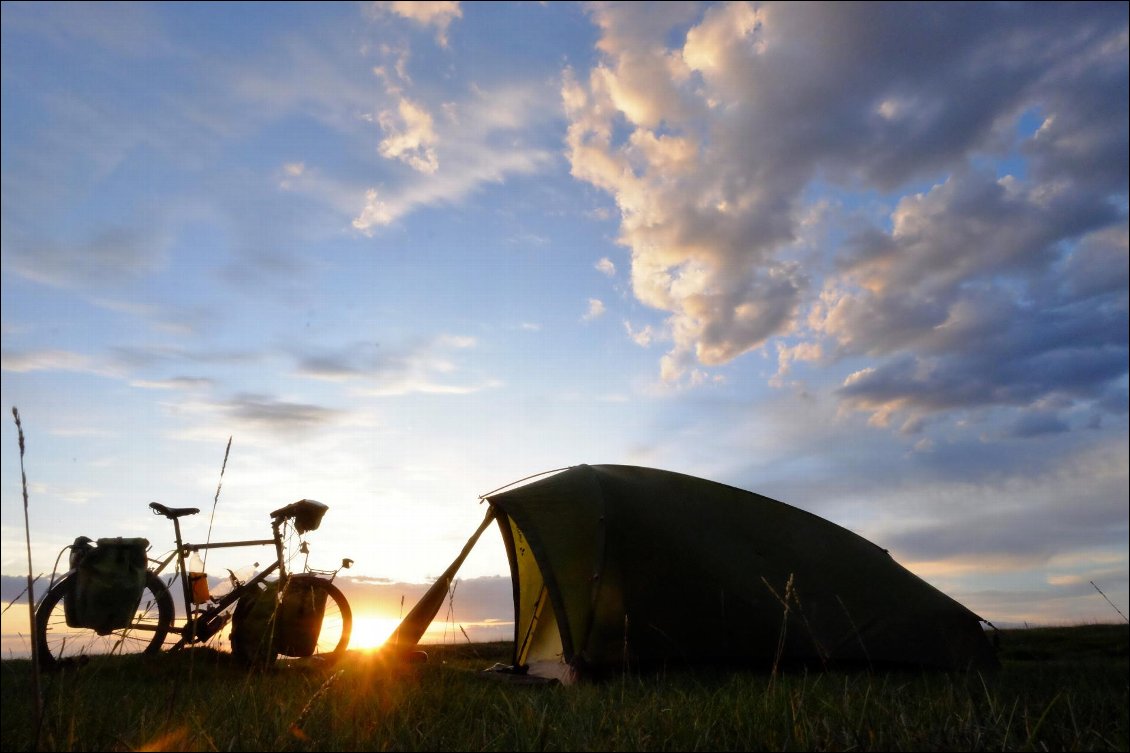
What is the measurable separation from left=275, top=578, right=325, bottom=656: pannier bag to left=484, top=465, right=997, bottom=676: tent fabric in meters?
2.24

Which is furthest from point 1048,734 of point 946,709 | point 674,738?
point 674,738

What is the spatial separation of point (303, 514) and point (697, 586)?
4.42m

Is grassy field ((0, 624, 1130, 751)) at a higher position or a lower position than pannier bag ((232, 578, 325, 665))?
lower

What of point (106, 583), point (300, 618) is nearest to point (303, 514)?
point (300, 618)

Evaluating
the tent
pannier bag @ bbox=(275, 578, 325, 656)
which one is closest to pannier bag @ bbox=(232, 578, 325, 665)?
pannier bag @ bbox=(275, 578, 325, 656)

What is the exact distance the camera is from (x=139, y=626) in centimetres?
848

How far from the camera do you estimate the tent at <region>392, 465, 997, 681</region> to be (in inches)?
309

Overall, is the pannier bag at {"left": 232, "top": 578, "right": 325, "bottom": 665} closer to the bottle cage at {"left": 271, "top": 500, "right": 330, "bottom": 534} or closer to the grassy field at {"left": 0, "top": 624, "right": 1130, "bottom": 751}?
the bottle cage at {"left": 271, "top": 500, "right": 330, "bottom": 534}

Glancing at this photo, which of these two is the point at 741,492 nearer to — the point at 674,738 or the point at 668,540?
the point at 668,540

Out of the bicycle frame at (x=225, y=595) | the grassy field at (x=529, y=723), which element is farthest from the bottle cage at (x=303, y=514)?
the grassy field at (x=529, y=723)

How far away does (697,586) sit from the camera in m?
8.10

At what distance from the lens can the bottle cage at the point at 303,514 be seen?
9.05 m

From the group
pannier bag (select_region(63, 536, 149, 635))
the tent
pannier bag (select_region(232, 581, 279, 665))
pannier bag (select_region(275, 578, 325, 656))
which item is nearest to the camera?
the tent

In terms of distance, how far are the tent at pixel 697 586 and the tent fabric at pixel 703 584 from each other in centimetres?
1
